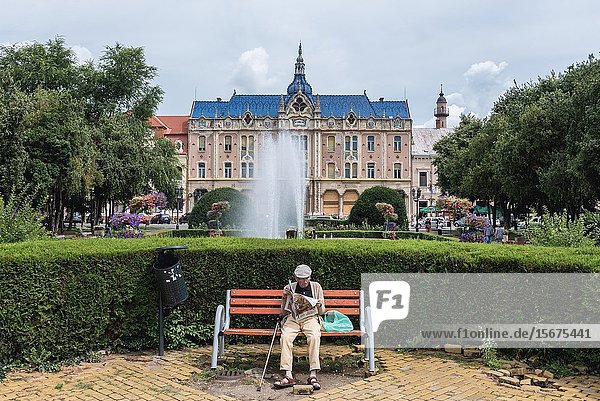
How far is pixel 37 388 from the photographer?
607 cm

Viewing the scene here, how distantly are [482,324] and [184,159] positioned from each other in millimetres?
77000

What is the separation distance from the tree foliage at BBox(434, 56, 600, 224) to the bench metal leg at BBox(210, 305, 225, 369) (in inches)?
794

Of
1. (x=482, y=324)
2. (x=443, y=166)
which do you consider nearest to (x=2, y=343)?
(x=482, y=324)

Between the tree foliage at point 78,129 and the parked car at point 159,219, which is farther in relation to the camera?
the parked car at point 159,219

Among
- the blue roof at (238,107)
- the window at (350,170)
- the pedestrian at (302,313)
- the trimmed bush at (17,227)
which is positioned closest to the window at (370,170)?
the window at (350,170)

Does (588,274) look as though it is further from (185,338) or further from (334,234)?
(334,234)

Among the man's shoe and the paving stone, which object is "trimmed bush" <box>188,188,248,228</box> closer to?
the man's shoe

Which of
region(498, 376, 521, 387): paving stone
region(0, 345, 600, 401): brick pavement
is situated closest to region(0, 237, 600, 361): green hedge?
region(0, 345, 600, 401): brick pavement

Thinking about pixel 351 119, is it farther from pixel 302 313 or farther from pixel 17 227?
pixel 302 313

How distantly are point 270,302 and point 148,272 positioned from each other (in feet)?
5.46

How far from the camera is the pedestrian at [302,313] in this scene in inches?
252

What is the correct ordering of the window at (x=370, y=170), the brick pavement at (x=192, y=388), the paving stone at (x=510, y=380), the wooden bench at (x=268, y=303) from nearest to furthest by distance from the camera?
the brick pavement at (x=192, y=388), the paving stone at (x=510, y=380), the wooden bench at (x=268, y=303), the window at (x=370, y=170)

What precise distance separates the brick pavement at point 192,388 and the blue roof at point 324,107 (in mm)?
71822

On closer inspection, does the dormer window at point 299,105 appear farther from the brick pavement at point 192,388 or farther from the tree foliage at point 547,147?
the brick pavement at point 192,388
